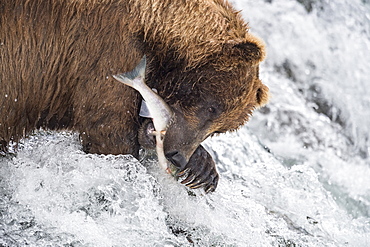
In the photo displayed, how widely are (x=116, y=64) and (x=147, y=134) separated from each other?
545mm

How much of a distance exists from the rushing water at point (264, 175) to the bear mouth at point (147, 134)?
174 mm

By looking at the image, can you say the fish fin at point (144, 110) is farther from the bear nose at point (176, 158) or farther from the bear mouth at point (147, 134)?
the bear nose at point (176, 158)

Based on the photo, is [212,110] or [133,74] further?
[212,110]

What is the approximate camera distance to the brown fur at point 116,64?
3.67 metres

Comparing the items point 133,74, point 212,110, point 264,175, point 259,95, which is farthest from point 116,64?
point 264,175

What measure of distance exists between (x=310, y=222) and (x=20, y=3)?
307 cm

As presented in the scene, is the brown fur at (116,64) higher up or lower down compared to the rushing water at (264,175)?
higher up

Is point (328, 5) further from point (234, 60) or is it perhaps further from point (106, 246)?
point (106, 246)

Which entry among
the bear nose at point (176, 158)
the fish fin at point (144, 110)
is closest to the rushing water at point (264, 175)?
the bear nose at point (176, 158)

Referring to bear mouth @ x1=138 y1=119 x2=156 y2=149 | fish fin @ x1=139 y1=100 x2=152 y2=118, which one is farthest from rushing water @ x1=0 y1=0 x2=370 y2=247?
fish fin @ x1=139 y1=100 x2=152 y2=118

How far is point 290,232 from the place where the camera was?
189 inches

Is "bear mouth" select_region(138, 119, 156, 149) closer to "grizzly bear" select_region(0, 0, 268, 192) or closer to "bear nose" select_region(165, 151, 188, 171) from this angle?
"grizzly bear" select_region(0, 0, 268, 192)

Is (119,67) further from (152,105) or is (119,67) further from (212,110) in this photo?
(212,110)

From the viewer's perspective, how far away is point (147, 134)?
4.00m
